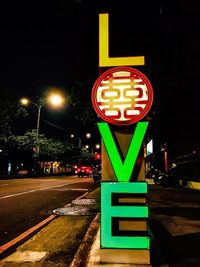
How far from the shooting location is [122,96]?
4.54 m

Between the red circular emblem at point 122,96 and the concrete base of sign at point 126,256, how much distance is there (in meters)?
1.97

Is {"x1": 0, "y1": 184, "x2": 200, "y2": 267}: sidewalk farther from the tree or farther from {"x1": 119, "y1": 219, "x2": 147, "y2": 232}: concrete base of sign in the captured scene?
the tree

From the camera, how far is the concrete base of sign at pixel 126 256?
417cm

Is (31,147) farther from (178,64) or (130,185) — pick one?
(130,185)

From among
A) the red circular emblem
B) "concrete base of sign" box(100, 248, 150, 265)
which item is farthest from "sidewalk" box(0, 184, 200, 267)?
the red circular emblem

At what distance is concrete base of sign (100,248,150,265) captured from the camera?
417cm

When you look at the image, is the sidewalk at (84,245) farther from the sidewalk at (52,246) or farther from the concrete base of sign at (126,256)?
the concrete base of sign at (126,256)

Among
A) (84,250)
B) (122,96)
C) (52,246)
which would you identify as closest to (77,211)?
(52,246)

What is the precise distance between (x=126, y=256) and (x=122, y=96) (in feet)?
8.23

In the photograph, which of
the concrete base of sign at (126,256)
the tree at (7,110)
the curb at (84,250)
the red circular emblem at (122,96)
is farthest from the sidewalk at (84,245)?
the tree at (7,110)

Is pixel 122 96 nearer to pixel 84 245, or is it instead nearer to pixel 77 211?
pixel 84 245

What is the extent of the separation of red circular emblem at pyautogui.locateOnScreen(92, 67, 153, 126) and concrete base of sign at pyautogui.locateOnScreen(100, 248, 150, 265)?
1974 millimetres

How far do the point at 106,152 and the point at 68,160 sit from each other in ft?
216

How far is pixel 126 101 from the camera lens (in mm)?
4527
